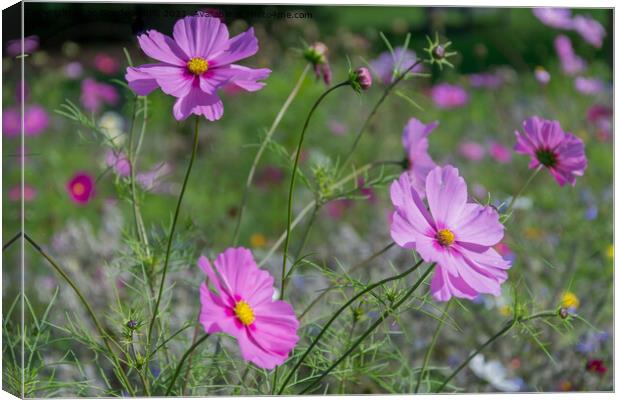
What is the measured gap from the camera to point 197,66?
80cm

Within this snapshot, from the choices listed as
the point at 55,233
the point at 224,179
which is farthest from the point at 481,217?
the point at 224,179

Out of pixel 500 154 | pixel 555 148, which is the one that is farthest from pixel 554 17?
pixel 555 148

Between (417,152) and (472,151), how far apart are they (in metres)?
1.23

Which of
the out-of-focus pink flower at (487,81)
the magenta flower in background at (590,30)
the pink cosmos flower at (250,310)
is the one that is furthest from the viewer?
the out-of-focus pink flower at (487,81)

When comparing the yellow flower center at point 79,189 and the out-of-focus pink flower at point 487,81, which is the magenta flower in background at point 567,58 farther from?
the yellow flower center at point 79,189

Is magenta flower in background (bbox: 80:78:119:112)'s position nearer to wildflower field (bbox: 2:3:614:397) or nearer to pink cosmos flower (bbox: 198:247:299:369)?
wildflower field (bbox: 2:3:614:397)

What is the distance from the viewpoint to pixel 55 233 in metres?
1.88

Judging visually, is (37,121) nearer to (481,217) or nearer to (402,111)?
(402,111)

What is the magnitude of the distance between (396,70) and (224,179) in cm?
131

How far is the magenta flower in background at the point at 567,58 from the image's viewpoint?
209cm

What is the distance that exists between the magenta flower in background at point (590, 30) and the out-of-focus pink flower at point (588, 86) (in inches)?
7.7

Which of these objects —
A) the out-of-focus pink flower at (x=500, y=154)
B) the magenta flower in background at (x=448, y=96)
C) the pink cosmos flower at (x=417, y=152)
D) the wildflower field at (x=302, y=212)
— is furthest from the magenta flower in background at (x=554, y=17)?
the pink cosmos flower at (x=417, y=152)

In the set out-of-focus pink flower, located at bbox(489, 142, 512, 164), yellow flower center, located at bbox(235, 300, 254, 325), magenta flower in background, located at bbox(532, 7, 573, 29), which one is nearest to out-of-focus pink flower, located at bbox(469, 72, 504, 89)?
out-of-focus pink flower, located at bbox(489, 142, 512, 164)

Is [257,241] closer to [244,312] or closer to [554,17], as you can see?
[554,17]
